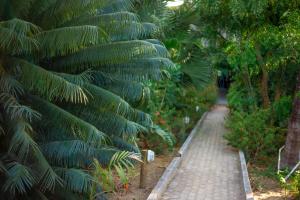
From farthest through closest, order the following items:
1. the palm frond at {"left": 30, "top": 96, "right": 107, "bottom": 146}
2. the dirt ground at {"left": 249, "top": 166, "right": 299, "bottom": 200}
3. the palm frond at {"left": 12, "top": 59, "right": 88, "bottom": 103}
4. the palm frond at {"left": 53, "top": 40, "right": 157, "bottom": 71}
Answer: the dirt ground at {"left": 249, "top": 166, "right": 299, "bottom": 200} < the palm frond at {"left": 53, "top": 40, "right": 157, "bottom": 71} < the palm frond at {"left": 30, "top": 96, "right": 107, "bottom": 146} < the palm frond at {"left": 12, "top": 59, "right": 88, "bottom": 103}

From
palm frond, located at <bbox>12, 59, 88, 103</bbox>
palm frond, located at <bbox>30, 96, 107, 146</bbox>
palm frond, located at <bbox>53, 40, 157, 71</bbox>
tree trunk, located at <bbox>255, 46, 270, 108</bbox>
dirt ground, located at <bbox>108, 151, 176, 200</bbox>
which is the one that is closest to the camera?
palm frond, located at <bbox>12, 59, 88, 103</bbox>

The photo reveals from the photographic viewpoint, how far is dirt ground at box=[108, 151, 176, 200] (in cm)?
1045

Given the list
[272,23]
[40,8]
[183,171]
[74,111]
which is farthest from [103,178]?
[272,23]

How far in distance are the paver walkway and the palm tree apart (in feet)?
6.20

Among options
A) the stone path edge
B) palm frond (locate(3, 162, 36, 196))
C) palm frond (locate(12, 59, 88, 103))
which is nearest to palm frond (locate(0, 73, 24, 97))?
palm frond (locate(12, 59, 88, 103))

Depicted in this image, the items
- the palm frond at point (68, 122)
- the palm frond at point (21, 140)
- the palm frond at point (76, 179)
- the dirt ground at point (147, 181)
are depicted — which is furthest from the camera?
the dirt ground at point (147, 181)

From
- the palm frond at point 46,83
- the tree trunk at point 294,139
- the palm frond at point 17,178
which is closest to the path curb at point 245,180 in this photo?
the tree trunk at point 294,139

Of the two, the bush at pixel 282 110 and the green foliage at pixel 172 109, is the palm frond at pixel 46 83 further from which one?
the bush at pixel 282 110

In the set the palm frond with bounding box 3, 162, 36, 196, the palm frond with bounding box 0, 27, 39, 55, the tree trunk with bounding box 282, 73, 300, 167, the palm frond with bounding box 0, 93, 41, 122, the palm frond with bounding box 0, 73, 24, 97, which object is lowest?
the tree trunk with bounding box 282, 73, 300, 167

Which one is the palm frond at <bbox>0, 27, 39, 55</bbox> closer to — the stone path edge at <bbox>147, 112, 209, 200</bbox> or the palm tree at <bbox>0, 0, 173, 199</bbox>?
the palm tree at <bbox>0, 0, 173, 199</bbox>

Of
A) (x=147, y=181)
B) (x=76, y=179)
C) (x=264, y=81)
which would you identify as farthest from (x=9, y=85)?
(x=264, y=81)

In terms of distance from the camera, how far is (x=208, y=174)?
13039 millimetres

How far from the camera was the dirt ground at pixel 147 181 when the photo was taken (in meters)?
10.4

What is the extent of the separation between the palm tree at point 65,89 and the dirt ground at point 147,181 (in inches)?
43.3
